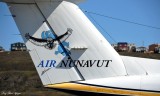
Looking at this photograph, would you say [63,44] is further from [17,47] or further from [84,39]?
[17,47]

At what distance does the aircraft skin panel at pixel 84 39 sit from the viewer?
34.7 ft

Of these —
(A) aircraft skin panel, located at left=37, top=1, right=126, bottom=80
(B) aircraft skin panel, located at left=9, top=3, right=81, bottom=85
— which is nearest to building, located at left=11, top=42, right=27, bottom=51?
(B) aircraft skin panel, located at left=9, top=3, right=81, bottom=85

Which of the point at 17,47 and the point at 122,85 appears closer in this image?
the point at 122,85

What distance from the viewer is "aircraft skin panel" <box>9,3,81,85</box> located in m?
10.7

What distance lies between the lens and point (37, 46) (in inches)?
431

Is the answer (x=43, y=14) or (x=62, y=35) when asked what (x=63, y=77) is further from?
(x=43, y=14)

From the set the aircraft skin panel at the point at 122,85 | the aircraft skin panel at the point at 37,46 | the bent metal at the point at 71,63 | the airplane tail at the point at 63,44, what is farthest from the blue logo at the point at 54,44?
the aircraft skin panel at the point at 122,85

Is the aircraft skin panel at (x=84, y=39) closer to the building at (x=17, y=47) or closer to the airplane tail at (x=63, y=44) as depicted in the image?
the airplane tail at (x=63, y=44)

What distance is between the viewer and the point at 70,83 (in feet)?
34.4

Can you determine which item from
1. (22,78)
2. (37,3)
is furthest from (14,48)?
(37,3)

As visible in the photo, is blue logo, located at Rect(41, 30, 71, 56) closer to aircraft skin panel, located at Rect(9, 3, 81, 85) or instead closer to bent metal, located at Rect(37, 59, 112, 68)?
aircraft skin panel, located at Rect(9, 3, 81, 85)

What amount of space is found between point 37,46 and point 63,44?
0.92 m

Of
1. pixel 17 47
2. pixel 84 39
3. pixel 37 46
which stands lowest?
pixel 37 46

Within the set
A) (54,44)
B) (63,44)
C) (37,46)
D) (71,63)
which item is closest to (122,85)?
(71,63)
